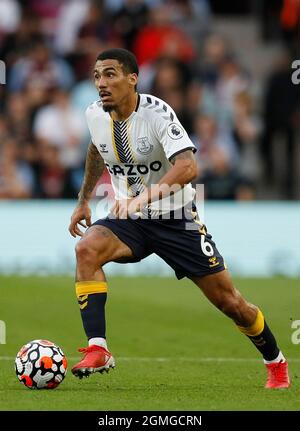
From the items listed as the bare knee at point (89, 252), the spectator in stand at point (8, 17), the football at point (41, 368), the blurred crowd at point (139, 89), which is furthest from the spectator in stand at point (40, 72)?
the football at point (41, 368)

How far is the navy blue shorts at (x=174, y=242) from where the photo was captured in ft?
27.5

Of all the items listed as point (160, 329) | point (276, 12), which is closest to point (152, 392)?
point (160, 329)

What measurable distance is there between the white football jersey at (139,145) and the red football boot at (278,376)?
53.0 inches

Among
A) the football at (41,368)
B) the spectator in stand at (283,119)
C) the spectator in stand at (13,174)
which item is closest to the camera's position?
the football at (41,368)

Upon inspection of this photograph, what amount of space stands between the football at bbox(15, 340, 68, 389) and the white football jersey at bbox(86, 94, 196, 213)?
1268 mm

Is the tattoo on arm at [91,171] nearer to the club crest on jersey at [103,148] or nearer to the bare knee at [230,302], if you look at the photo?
the club crest on jersey at [103,148]

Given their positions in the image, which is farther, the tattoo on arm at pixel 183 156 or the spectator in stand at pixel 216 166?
the spectator in stand at pixel 216 166

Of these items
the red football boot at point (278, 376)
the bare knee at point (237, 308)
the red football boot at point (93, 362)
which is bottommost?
the red football boot at point (278, 376)

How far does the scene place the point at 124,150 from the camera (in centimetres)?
845

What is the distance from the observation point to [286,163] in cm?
1995

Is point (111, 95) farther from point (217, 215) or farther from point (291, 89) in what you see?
point (291, 89)

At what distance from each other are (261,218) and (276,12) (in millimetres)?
5534

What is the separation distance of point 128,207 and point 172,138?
0.66m

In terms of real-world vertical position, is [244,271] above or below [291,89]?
below
